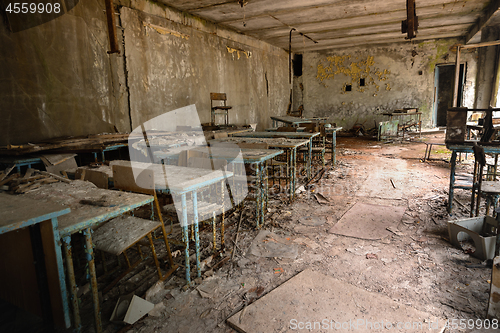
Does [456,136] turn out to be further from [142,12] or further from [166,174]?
[142,12]

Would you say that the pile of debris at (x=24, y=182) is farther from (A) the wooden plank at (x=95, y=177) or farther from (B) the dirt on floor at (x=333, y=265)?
(B) the dirt on floor at (x=333, y=265)

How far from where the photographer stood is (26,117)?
14.0 ft

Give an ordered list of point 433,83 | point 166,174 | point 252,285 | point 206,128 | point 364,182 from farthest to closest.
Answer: point 433,83, point 206,128, point 364,182, point 166,174, point 252,285

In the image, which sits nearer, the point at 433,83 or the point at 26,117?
the point at 26,117

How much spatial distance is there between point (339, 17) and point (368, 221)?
21.4 feet

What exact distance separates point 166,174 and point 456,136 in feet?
11.4

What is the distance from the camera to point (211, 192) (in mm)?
4312

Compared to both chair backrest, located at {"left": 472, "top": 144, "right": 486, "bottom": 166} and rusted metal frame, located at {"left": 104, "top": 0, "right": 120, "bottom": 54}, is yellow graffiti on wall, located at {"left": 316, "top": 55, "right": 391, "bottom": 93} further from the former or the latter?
rusted metal frame, located at {"left": 104, "top": 0, "right": 120, "bottom": 54}

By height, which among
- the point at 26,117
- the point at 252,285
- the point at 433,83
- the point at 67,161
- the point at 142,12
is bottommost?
the point at 252,285

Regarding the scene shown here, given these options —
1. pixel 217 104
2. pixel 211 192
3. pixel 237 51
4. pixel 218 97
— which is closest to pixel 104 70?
pixel 211 192

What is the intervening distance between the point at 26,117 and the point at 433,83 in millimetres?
12837

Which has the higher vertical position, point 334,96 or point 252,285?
point 334,96

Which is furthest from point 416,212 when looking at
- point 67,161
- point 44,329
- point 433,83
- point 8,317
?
point 433,83

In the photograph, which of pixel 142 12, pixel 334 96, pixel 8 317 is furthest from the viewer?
pixel 334 96
